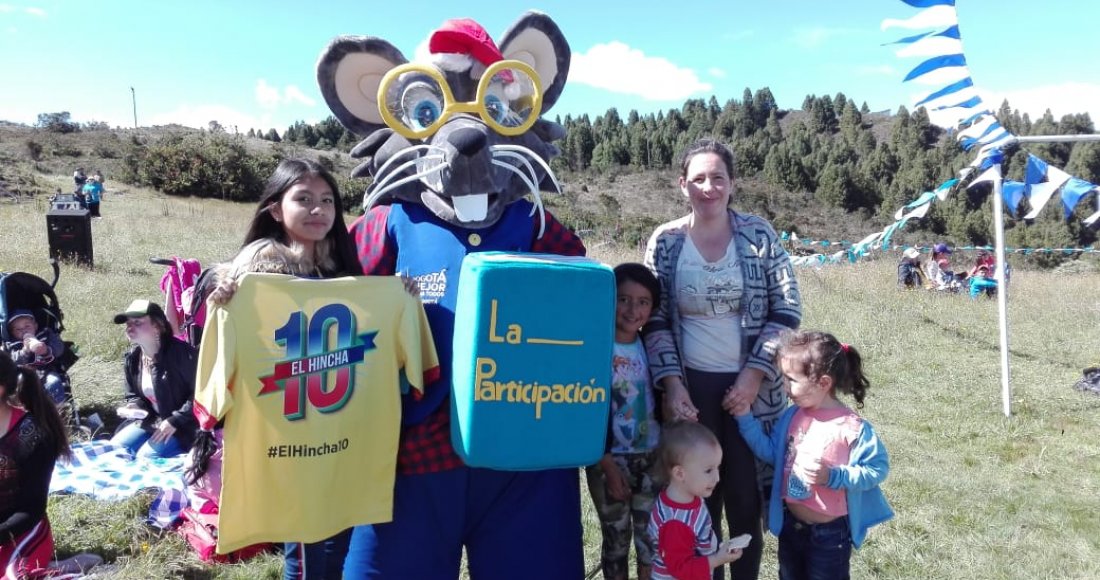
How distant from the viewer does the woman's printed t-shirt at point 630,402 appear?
→ 2191 millimetres

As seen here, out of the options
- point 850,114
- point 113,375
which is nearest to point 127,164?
point 113,375

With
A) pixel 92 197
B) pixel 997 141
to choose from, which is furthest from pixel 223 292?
pixel 92 197

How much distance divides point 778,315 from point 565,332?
868 mm

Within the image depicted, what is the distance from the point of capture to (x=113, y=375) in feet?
19.3

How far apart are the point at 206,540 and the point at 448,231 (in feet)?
6.98

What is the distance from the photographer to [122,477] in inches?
154

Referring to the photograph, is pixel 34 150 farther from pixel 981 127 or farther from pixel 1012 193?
pixel 1012 193

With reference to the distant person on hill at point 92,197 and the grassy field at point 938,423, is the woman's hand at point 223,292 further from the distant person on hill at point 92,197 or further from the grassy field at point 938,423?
the distant person on hill at point 92,197

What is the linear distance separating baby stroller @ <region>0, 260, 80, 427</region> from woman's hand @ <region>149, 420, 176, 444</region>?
830mm

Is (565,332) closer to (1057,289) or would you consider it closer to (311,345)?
(311,345)

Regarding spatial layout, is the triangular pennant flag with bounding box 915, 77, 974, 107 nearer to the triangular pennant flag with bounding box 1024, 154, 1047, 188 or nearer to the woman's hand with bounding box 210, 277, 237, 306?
the triangular pennant flag with bounding box 1024, 154, 1047, 188

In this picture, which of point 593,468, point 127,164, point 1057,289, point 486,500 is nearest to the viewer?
point 486,500

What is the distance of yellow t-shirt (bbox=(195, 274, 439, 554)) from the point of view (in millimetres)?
1817

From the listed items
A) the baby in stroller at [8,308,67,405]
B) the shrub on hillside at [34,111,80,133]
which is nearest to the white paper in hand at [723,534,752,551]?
the baby in stroller at [8,308,67,405]
